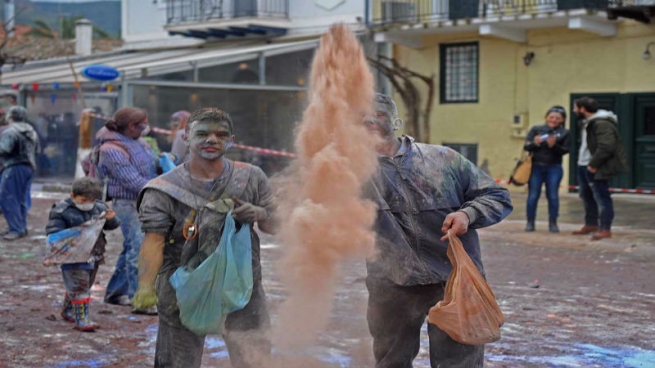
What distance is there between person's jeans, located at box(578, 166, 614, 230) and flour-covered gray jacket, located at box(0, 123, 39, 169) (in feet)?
23.1

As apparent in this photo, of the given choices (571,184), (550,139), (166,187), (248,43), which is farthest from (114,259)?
(248,43)

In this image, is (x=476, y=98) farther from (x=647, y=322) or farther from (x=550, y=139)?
(x=647, y=322)

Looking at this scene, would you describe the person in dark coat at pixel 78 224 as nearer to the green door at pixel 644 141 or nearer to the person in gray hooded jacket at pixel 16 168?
the person in gray hooded jacket at pixel 16 168

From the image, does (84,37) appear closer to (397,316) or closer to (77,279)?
(77,279)

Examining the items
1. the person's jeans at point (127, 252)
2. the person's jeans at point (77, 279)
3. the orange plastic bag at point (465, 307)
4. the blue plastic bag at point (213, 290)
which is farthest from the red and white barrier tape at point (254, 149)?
the orange plastic bag at point (465, 307)

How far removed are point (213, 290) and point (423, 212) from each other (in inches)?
40.6

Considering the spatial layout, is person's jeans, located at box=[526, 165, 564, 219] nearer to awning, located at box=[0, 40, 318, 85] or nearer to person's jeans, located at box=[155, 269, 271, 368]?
person's jeans, located at box=[155, 269, 271, 368]

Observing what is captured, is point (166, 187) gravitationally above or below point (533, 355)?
above

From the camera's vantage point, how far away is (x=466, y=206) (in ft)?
14.8

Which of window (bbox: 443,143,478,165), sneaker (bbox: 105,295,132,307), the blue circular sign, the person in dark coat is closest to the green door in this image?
window (bbox: 443,143,478,165)

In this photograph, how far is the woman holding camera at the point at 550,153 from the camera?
12.7 meters

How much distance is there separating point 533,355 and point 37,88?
691 inches

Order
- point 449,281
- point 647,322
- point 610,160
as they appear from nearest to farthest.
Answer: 1. point 449,281
2. point 647,322
3. point 610,160

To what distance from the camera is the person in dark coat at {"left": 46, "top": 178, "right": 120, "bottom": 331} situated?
7.13 meters
